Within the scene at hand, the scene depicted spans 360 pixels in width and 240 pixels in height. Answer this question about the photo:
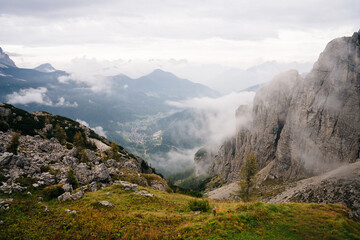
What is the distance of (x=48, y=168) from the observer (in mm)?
33469

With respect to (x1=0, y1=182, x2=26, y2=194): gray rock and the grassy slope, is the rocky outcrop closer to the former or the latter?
the grassy slope

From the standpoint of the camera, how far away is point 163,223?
19.7 m

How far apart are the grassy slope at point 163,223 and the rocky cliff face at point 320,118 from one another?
82673 mm

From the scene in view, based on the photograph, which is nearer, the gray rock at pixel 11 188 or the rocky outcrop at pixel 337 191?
the gray rock at pixel 11 188

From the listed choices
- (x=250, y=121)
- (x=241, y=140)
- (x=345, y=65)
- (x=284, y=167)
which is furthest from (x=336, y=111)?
(x=241, y=140)

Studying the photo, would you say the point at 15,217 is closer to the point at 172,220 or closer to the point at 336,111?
the point at 172,220

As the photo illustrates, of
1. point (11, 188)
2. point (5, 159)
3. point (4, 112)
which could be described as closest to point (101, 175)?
point (5, 159)

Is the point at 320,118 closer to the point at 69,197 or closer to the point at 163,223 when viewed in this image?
the point at 163,223

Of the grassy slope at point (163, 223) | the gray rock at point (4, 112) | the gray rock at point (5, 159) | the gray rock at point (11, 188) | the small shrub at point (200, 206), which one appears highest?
the gray rock at point (4, 112)

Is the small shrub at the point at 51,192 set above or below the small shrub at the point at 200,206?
above

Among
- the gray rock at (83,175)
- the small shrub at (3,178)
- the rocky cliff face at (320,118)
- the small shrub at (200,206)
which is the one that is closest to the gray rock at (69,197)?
→ the small shrub at (3,178)

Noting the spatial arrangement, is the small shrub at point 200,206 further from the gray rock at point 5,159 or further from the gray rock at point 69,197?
the gray rock at point 5,159

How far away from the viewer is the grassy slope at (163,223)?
16.6 meters

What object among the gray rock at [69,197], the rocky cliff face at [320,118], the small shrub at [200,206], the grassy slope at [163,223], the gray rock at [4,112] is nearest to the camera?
the grassy slope at [163,223]
